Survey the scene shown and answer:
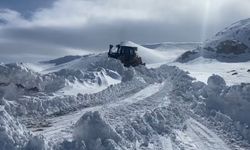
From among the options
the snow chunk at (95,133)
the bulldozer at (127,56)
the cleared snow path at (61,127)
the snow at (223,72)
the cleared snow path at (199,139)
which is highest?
the bulldozer at (127,56)

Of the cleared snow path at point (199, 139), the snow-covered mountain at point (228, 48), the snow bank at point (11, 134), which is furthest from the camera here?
the snow-covered mountain at point (228, 48)

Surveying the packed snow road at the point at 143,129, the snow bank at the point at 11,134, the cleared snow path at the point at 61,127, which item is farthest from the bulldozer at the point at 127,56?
the snow bank at the point at 11,134

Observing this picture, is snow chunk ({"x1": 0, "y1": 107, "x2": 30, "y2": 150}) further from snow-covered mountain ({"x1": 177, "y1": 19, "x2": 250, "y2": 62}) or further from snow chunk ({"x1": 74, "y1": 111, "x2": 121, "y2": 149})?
snow-covered mountain ({"x1": 177, "y1": 19, "x2": 250, "y2": 62})

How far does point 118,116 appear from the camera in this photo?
16.7 m

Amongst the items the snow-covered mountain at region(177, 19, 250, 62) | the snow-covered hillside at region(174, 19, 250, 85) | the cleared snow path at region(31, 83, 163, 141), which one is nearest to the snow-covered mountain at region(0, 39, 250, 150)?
the cleared snow path at region(31, 83, 163, 141)

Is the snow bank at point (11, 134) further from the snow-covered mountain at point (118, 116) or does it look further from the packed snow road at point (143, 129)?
the packed snow road at point (143, 129)

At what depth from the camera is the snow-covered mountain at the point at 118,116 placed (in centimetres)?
1230

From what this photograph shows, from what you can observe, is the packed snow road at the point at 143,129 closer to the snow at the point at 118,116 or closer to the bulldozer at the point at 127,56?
the snow at the point at 118,116

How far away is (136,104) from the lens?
65.6 feet

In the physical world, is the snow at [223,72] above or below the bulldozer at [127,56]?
below

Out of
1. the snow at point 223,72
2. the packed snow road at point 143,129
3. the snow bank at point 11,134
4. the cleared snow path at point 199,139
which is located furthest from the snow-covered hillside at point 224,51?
the snow bank at point 11,134

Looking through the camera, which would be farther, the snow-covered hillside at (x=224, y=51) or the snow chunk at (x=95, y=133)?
the snow-covered hillside at (x=224, y=51)

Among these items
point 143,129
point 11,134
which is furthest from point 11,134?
point 143,129

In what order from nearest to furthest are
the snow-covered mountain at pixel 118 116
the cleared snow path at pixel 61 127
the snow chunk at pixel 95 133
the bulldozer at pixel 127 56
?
the snow chunk at pixel 95 133 < the snow-covered mountain at pixel 118 116 < the cleared snow path at pixel 61 127 < the bulldozer at pixel 127 56
